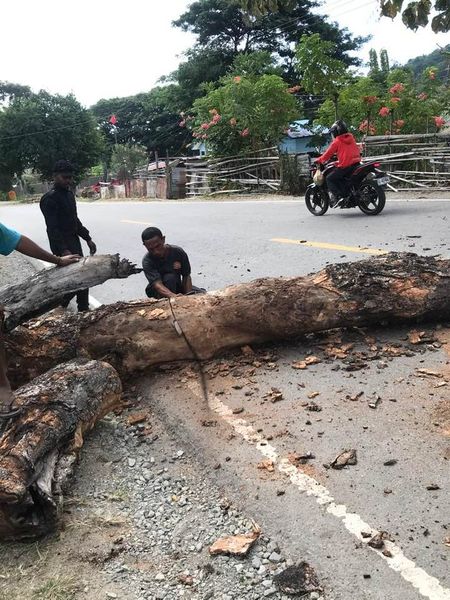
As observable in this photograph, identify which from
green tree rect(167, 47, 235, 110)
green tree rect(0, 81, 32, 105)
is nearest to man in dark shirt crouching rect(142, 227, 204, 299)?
green tree rect(167, 47, 235, 110)

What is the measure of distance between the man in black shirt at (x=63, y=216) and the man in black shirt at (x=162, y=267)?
36.8 inches

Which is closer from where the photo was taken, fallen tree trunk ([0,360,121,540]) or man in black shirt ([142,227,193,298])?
fallen tree trunk ([0,360,121,540])

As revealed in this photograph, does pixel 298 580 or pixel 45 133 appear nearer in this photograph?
pixel 298 580

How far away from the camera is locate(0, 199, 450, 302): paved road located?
6856 mm

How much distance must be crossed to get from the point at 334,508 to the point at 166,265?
10.1 ft

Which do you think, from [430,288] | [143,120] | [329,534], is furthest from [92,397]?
[143,120]

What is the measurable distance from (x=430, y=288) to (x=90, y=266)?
2501mm

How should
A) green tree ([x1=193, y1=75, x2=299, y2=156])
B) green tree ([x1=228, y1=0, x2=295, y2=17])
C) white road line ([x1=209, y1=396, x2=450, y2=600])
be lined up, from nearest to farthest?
white road line ([x1=209, y1=396, x2=450, y2=600]) → green tree ([x1=228, y1=0, x2=295, y2=17]) → green tree ([x1=193, y1=75, x2=299, y2=156])

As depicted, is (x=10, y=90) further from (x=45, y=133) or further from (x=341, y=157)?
(x=341, y=157)

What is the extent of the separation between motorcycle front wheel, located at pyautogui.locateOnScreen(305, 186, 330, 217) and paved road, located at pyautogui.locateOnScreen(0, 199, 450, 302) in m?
0.18

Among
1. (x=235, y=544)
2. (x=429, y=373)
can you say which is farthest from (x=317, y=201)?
(x=235, y=544)

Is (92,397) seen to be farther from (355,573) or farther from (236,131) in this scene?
(236,131)

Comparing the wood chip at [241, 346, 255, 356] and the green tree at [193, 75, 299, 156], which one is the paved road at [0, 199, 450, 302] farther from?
the green tree at [193, 75, 299, 156]

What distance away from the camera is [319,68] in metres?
17.0
